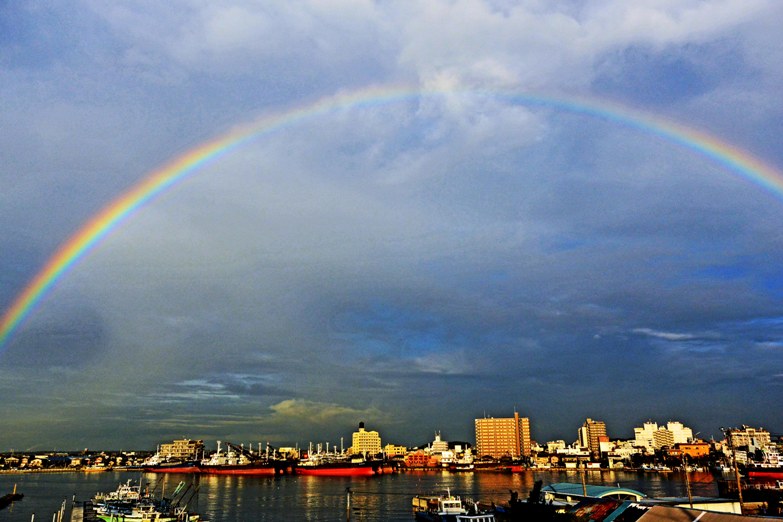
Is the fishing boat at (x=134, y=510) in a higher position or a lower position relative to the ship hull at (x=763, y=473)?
higher

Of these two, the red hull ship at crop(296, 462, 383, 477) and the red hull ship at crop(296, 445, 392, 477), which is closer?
the red hull ship at crop(296, 462, 383, 477)

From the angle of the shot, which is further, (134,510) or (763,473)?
(763,473)

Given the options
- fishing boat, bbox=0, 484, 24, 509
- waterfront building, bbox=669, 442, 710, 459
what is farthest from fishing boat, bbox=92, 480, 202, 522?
waterfront building, bbox=669, 442, 710, 459

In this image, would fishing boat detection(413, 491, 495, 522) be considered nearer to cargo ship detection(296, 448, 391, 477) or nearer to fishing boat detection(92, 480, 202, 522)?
fishing boat detection(92, 480, 202, 522)

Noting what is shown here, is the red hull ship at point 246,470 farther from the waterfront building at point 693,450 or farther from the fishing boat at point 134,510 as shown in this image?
the waterfront building at point 693,450

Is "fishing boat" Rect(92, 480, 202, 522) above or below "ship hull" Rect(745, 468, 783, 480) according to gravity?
above

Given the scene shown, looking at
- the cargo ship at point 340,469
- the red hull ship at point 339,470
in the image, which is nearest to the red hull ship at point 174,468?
the cargo ship at point 340,469

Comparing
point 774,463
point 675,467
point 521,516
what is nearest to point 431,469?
point 675,467

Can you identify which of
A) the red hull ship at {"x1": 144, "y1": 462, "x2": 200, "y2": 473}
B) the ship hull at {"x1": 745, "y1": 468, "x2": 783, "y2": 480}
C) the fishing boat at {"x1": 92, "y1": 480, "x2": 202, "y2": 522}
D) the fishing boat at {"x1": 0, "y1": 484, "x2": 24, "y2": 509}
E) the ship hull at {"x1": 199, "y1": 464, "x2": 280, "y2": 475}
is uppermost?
the fishing boat at {"x1": 92, "y1": 480, "x2": 202, "y2": 522}

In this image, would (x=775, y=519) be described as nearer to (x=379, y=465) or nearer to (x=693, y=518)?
(x=693, y=518)

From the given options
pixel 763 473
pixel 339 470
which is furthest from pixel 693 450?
pixel 339 470

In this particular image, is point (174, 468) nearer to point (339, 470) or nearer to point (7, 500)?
point (339, 470)

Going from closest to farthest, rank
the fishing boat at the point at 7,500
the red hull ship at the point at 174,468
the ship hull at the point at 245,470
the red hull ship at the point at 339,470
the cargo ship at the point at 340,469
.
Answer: the fishing boat at the point at 7,500 < the red hull ship at the point at 339,470 < the cargo ship at the point at 340,469 < the ship hull at the point at 245,470 < the red hull ship at the point at 174,468

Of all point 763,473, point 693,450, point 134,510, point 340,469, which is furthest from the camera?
point 693,450
